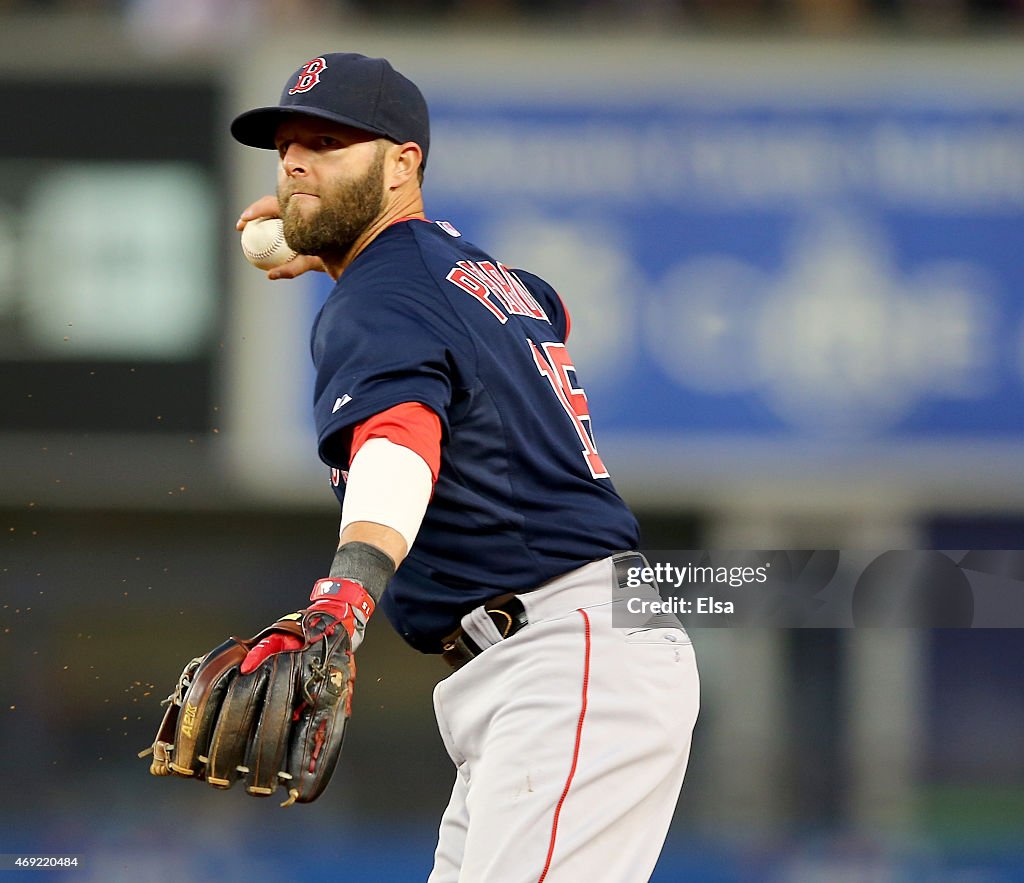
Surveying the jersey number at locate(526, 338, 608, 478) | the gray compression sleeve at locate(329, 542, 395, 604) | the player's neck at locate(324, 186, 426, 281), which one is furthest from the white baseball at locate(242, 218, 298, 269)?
the gray compression sleeve at locate(329, 542, 395, 604)

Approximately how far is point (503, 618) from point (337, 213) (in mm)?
756

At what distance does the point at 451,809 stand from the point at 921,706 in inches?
221

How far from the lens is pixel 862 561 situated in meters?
7.29

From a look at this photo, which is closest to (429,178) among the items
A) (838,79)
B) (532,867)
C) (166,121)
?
(166,121)

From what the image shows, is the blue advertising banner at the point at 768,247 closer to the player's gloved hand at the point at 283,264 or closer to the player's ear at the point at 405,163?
the player's gloved hand at the point at 283,264

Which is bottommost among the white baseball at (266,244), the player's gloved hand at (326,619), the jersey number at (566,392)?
the player's gloved hand at (326,619)

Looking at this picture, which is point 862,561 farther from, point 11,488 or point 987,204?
point 11,488

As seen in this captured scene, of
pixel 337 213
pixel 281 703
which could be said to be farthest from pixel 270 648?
pixel 337 213

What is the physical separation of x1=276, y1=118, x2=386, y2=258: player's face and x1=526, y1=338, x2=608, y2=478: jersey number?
382mm

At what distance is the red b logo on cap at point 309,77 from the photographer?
2.72 meters

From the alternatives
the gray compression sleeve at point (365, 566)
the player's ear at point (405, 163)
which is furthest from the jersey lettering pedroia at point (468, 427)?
the gray compression sleeve at point (365, 566)

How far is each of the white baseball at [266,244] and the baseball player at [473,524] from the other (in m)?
0.36

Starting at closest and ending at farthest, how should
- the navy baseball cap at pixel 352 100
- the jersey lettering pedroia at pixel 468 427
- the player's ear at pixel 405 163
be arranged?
the jersey lettering pedroia at pixel 468 427 → the navy baseball cap at pixel 352 100 → the player's ear at pixel 405 163

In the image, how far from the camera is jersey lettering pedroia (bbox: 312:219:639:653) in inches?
95.0
